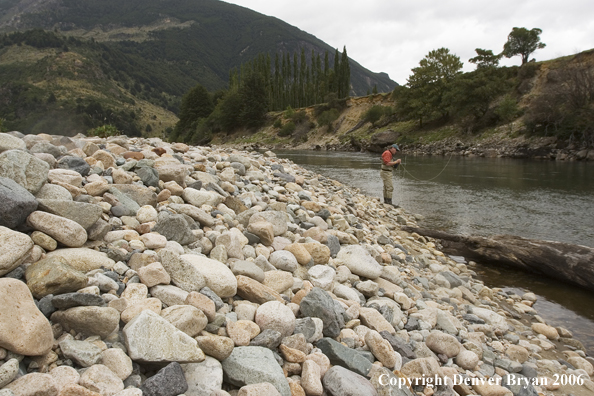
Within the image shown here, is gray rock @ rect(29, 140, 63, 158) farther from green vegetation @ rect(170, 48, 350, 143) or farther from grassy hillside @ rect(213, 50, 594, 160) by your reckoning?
green vegetation @ rect(170, 48, 350, 143)

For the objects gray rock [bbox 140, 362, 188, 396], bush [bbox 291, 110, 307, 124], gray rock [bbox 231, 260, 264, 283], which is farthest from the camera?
bush [bbox 291, 110, 307, 124]

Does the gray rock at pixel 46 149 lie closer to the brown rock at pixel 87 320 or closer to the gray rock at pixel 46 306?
the gray rock at pixel 46 306

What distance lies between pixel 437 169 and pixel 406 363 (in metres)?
21.0

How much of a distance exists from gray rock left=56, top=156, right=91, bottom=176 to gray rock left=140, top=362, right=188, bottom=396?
3.35 meters

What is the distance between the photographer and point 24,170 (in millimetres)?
3314

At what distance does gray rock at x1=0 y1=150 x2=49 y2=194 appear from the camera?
326 centimetres

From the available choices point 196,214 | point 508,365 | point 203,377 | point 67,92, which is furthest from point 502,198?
point 67,92

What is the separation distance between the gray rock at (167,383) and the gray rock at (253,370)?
309 mm

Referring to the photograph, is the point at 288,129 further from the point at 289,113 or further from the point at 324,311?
the point at 324,311

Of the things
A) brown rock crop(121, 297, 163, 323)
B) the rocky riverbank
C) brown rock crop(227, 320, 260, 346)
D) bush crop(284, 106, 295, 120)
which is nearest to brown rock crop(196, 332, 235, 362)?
the rocky riverbank

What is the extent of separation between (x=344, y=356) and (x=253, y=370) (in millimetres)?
730

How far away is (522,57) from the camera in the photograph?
5106 centimetres

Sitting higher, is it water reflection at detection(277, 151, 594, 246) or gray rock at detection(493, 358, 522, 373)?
water reflection at detection(277, 151, 594, 246)

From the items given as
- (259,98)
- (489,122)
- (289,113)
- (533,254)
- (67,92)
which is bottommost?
(533,254)
